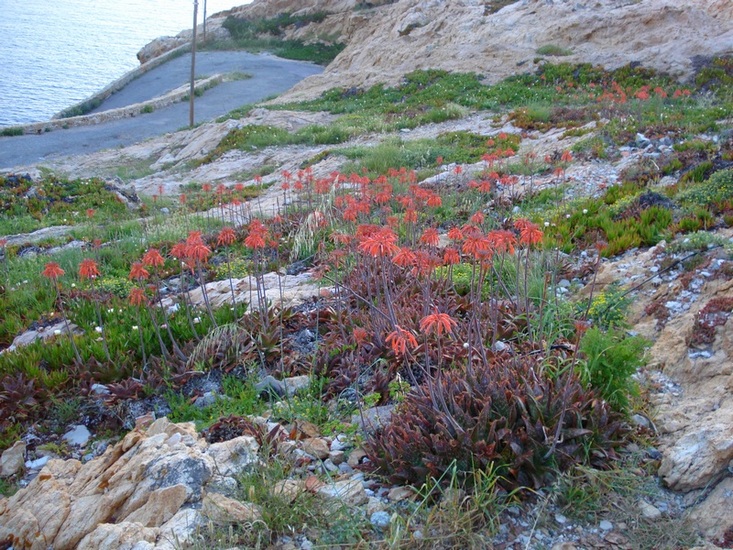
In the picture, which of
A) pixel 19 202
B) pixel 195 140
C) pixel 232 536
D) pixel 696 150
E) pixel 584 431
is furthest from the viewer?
pixel 195 140

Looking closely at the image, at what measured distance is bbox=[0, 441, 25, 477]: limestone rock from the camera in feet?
16.2

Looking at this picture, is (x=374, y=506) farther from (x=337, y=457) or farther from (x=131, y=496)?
(x=131, y=496)

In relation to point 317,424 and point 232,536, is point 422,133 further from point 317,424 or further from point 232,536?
point 232,536

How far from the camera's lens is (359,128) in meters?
21.0

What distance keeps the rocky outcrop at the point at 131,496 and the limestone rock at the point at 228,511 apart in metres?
0.01

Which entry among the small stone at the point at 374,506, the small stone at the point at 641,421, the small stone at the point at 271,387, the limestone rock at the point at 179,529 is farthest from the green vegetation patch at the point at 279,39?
the limestone rock at the point at 179,529

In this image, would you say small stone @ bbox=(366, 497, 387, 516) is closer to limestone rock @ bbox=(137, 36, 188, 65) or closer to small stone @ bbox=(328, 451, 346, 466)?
small stone @ bbox=(328, 451, 346, 466)

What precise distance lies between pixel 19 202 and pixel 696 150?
1557 centimetres

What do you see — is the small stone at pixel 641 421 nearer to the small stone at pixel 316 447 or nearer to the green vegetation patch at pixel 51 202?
the small stone at pixel 316 447

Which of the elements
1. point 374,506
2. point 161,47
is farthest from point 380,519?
point 161,47

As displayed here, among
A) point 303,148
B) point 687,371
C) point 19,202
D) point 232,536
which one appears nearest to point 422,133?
point 303,148

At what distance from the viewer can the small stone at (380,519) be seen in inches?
134

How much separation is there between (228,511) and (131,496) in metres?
0.76

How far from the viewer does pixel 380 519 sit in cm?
342
